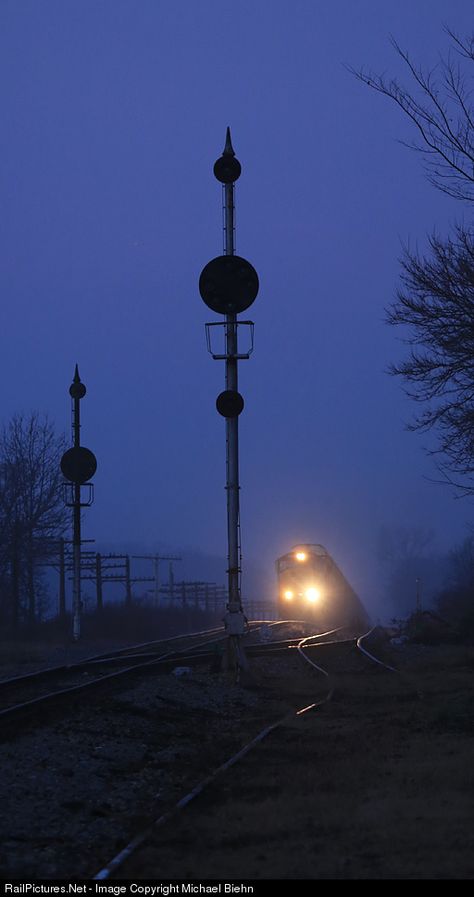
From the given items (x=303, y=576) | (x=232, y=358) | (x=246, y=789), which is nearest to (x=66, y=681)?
(x=232, y=358)

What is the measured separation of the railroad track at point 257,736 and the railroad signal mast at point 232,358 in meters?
2.21

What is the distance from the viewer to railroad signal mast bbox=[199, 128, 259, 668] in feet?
62.9

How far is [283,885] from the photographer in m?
5.60

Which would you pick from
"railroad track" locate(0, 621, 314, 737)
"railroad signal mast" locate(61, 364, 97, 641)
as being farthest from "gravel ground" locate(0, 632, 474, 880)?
"railroad signal mast" locate(61, 364, 97, 641)

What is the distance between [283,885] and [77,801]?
10.8ft

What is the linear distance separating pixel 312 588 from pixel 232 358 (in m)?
29.7

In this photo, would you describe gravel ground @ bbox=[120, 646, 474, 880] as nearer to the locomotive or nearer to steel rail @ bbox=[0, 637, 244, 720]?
steel rail @ bbox=[0, 637, 244, 720]

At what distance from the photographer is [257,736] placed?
1213cm

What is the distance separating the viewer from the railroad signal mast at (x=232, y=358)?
19.2 m

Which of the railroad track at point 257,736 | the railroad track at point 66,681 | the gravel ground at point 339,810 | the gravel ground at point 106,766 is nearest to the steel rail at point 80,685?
the railroad track at point 66,681

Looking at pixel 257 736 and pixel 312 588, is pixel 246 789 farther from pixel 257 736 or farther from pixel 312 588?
pixel 312 588

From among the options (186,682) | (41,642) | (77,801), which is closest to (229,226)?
(186,682)

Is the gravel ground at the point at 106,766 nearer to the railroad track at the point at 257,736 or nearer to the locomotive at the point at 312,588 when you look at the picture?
the railroad track at the point at 257,736

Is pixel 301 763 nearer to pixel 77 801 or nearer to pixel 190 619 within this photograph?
pixel 77 801
